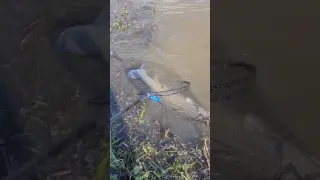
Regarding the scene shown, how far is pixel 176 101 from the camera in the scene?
115cm

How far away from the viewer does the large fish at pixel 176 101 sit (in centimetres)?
114

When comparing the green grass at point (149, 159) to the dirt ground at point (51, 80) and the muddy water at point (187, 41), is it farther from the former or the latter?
the muddy water at point (187, 41)

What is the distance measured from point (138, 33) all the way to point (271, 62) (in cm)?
45

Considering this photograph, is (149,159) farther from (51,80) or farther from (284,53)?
(284,53)

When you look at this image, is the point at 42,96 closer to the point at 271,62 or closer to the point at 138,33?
the point at 138,33

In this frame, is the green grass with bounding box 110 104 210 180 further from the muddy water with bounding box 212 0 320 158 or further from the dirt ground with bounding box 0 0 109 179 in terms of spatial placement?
the muddy water with bounding box 212 0 320 158

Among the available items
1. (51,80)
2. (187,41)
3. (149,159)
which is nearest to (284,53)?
(187,41)

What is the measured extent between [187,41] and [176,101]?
202mm

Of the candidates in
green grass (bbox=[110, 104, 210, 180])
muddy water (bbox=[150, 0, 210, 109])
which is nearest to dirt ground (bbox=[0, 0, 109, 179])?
green grass (bbox=[110, 104, 210, 180])

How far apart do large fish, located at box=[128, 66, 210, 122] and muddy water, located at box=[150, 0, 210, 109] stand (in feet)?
0.09

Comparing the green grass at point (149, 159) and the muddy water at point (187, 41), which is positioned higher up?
the muddy water at point (187, 41)

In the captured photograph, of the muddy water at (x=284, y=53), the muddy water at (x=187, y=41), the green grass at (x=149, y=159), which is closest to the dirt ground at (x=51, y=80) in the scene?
the green grass at (x=149, y=159)

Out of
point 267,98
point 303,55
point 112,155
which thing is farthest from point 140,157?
point 303,55

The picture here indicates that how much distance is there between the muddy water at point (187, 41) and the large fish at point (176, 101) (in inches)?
1.1
